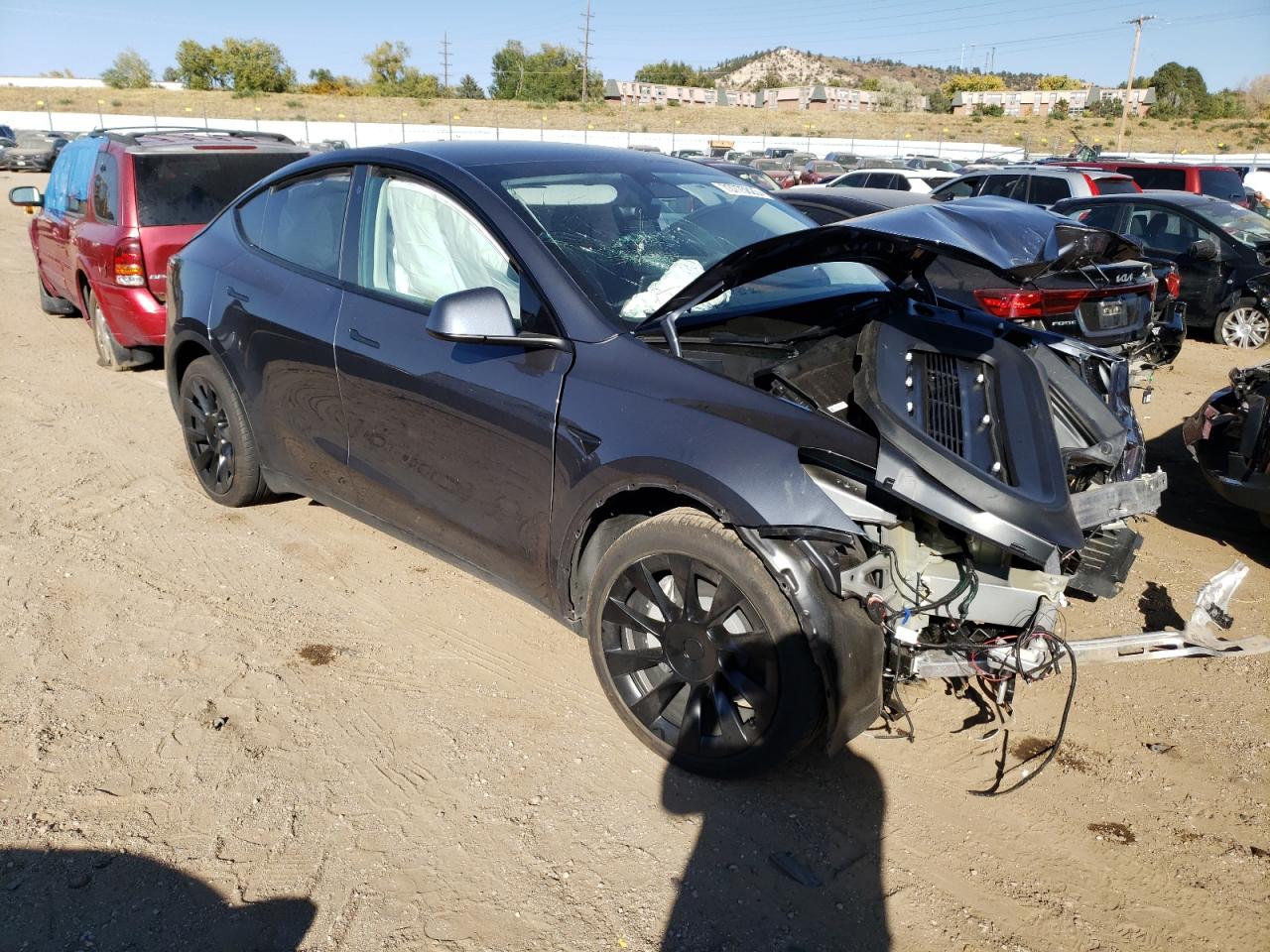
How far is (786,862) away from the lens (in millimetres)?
2756

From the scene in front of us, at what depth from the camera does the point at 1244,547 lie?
5.08 m

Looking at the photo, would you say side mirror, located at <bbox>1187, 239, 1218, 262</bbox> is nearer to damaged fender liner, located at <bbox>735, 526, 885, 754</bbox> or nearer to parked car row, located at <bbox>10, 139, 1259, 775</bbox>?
parked car row, located at <bbox>10, 139, 1259, 775</bbox>

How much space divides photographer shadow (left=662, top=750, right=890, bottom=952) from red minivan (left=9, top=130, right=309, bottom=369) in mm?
5971

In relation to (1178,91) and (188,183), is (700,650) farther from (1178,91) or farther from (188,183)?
(1178,91)

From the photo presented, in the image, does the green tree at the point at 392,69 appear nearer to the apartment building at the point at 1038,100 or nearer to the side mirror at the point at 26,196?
the apartment building at the point at 1038,100

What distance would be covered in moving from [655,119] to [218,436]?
2477 inches

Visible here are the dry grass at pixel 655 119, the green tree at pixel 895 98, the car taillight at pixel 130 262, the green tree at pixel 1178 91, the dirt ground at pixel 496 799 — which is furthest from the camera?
the green tree at pixel 895 98

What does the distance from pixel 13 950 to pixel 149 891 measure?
0.32 metres

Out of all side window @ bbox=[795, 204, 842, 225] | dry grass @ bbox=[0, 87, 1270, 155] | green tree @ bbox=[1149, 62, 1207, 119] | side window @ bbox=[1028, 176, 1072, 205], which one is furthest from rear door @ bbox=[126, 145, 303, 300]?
green tree @ bbox=[1149, 62, 1207, 119]

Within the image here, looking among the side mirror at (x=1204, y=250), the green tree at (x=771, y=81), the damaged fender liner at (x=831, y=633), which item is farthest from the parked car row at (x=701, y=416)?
the green tree at (x=771, y=81)

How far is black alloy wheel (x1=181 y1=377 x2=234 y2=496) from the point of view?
5.01 m

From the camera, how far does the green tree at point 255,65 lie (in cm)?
7300

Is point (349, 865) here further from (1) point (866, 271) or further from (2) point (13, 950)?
(1) point (866, 271)

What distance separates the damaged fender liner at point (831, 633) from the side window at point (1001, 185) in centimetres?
1260
